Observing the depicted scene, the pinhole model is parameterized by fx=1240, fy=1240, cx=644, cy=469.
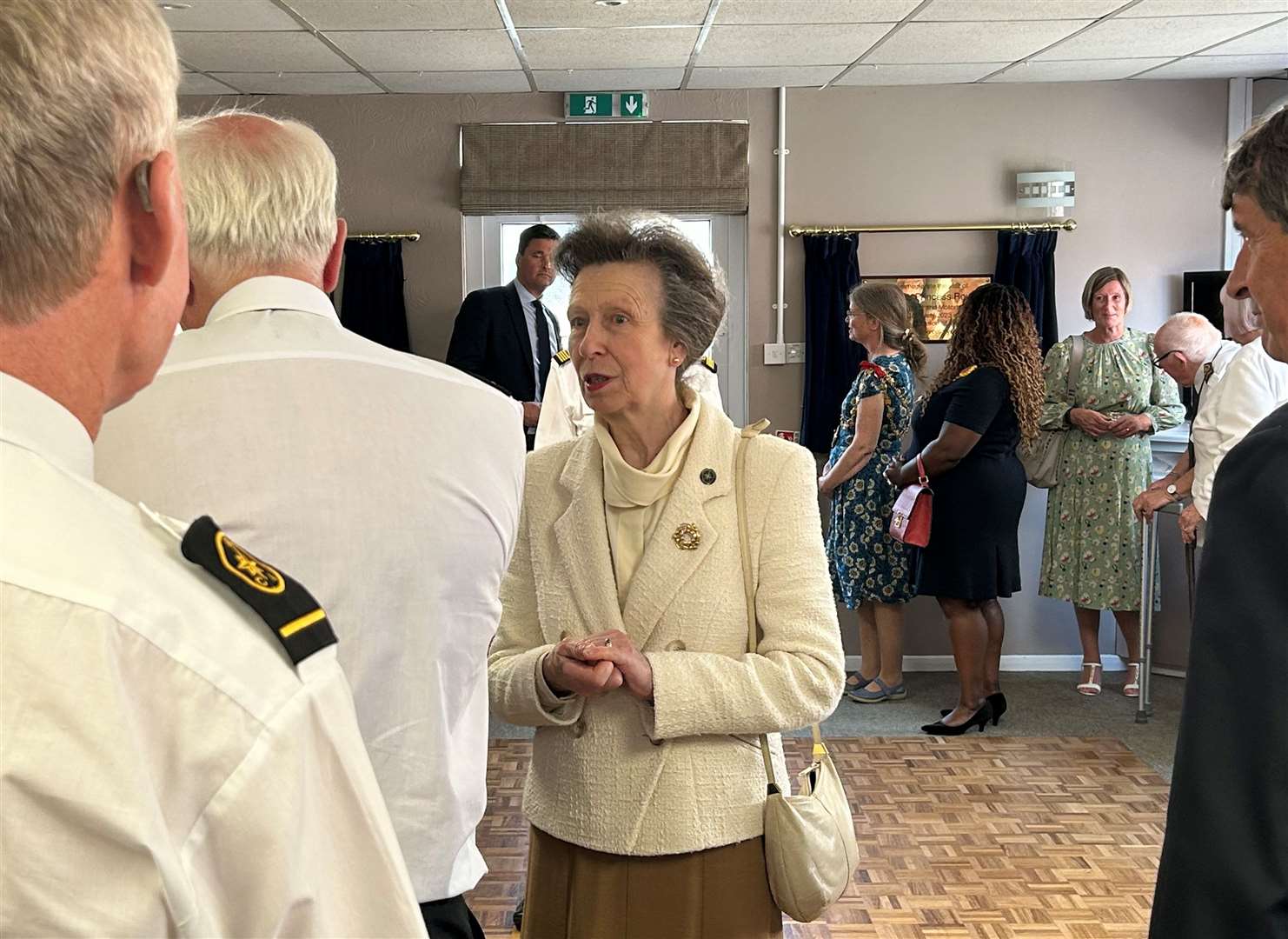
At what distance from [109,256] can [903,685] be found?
19.1 ft

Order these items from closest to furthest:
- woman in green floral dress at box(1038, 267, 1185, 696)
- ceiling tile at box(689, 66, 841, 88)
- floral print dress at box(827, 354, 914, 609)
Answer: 1. floral print dress at box(827, 354, 914, 609)
2. woman in green floral dress at box(1038, 267, 1185, 696)
3. ceiling tile at box(689, 66, 841, 88)

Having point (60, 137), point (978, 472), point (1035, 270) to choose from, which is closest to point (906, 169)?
point (1035, 270)

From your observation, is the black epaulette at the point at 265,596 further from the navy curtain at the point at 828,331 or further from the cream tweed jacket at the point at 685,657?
the navy curtain at the point at 828,331

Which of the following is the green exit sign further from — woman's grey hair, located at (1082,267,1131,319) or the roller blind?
woman's grey hair, located at (1082,267,1131,319)

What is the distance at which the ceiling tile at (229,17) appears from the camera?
434cm

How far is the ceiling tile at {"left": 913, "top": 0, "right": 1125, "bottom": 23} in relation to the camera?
14.8ft

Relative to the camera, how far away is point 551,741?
190cm

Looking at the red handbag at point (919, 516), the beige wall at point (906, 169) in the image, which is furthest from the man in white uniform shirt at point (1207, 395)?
the beige wall at point (906, 169)

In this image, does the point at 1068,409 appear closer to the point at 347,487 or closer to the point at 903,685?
the point at 903,685

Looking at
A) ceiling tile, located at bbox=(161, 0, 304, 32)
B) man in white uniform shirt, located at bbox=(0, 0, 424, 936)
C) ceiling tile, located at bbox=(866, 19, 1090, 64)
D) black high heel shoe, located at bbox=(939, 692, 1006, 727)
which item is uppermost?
ceiling tile, located at bbox=(866, 19, 1090, 64)

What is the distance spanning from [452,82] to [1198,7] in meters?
3.28

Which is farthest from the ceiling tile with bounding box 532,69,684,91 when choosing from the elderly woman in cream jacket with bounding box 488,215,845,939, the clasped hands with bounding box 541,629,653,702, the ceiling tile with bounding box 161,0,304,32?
the clasped hands with bounding box 541,629,653,702

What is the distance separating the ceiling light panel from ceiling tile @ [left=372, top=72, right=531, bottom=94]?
8.07 feet

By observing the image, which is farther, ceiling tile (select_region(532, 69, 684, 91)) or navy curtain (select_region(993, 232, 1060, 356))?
navy curtain (select_region(993, 232, 1060, 356))
